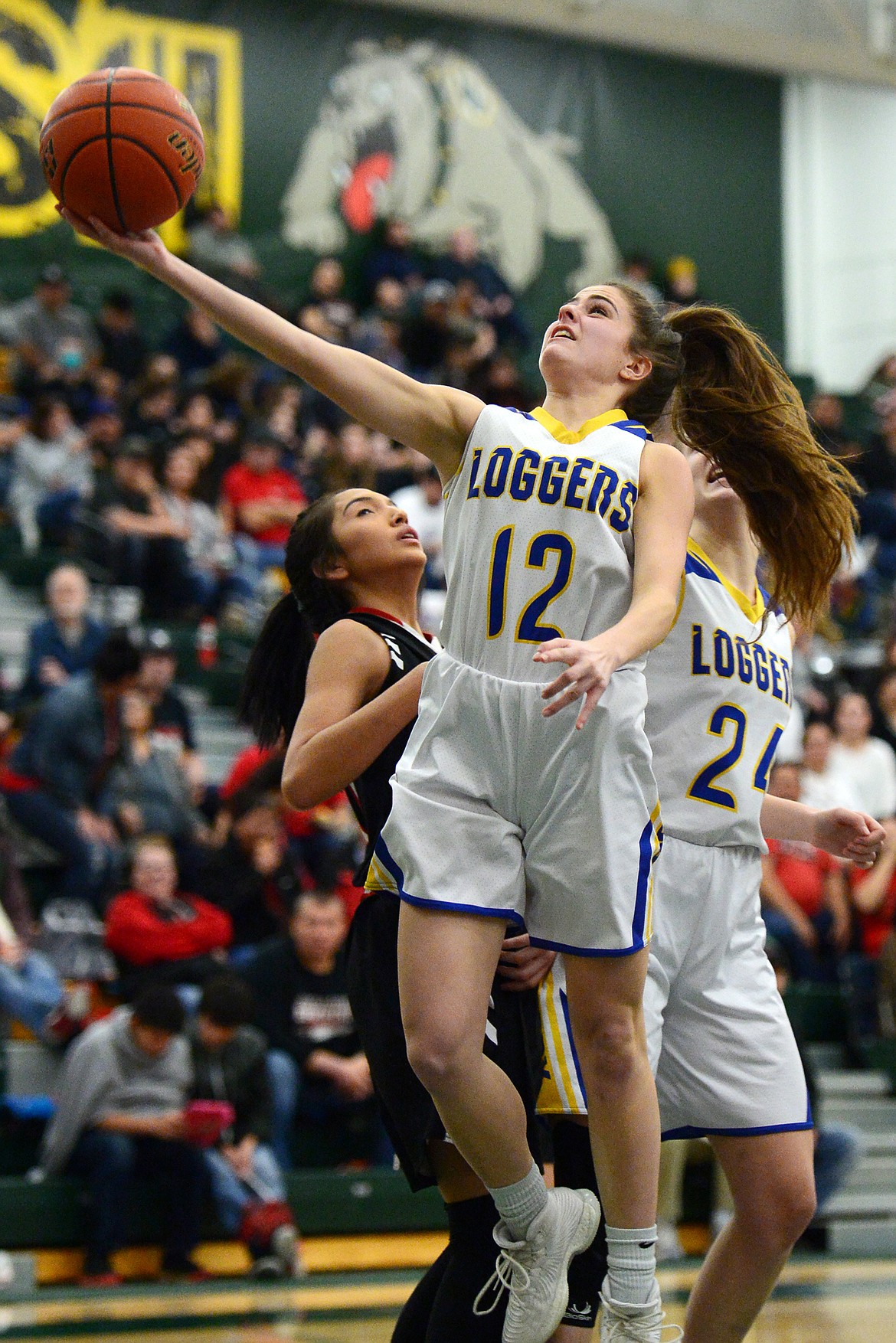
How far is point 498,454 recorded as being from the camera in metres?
3.09

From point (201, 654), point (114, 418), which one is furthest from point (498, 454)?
point (114, 418)

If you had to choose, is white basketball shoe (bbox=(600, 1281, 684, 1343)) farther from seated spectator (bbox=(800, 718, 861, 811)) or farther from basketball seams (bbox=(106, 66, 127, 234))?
seated spectator (bbox=(800, 718, 861, 811))

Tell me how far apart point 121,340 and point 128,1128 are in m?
7.63

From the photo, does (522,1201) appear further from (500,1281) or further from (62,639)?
(62,639)

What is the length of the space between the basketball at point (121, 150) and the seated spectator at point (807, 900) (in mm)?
5896

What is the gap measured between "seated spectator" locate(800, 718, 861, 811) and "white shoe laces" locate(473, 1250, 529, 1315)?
20.1 ft

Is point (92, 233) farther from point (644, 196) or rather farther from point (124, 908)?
point (644, 196)

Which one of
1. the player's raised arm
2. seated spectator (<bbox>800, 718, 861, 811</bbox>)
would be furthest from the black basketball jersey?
seated spectator (<bbox>800, 718, 861, 811</bbox>)

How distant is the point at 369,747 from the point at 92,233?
1059 mm

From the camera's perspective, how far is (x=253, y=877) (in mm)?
7457

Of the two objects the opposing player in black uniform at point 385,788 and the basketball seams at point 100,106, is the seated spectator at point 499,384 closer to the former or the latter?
the opposing player in black uniform at point 385,788

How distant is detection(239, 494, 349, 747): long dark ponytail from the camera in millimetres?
3645

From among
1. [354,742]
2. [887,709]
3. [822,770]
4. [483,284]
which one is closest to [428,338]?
[483,284]

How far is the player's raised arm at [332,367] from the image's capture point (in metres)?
3.00
